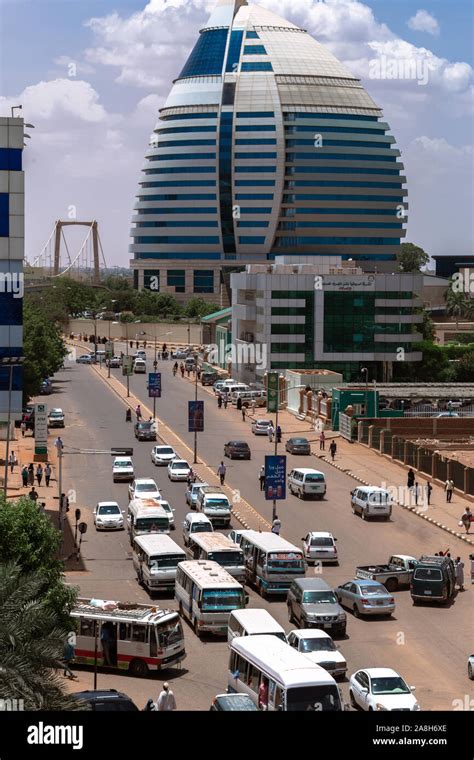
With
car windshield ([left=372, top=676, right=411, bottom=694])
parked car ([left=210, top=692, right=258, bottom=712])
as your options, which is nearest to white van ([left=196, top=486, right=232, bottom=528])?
car windshield ([left=372, top=676, right=411, bottom=694])

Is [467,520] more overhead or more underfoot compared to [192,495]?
more underfoot

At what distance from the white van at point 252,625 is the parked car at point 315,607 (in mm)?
3164

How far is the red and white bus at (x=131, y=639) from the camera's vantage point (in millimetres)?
35969

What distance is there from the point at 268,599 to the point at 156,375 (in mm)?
48184

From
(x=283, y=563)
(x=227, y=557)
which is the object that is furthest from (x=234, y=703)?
(x=283, y=563)

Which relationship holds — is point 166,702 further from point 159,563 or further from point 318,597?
point 159,563

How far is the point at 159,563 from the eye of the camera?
4478 cm

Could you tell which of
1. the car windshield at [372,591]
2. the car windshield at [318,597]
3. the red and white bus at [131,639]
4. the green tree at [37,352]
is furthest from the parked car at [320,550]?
the green tree at [37,352]

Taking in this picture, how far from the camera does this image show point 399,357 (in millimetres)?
126250

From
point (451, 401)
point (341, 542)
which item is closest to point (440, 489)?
point (341, 542)

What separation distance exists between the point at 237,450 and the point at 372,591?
36.7 m

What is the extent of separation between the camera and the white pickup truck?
4631 cm

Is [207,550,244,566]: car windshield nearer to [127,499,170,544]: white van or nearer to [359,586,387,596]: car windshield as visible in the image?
[359,586,387,596]: car windshield
